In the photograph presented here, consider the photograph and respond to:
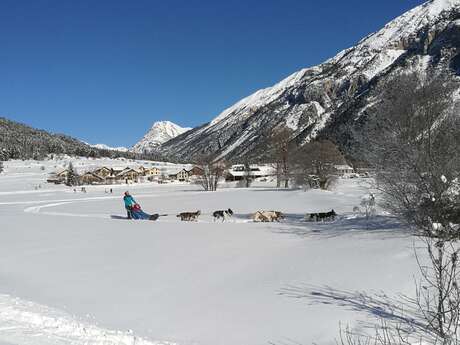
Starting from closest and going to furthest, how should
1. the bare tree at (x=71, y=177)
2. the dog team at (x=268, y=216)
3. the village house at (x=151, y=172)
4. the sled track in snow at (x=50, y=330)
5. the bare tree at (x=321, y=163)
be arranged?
the sled track in snow at (x=50, y=330) < the dog team at (x=268, y=216) < the bare tree at (x=321, y=163) < the bare tree at (x=71, y=177) < the village house at (x=151, y=172)

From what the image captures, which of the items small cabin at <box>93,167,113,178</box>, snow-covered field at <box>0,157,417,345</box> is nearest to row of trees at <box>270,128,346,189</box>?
snow-covered field at <box>0,157,417,345</box>

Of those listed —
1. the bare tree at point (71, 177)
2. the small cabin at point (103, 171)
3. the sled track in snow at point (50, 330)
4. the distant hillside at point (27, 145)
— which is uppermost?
the distant hillside at point (27, 145)

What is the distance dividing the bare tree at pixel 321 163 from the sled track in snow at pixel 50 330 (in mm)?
39306

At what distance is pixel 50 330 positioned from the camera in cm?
582

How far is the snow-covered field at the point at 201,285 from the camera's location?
6.10m

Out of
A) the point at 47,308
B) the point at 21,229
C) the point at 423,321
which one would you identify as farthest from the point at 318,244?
the point at 21,229

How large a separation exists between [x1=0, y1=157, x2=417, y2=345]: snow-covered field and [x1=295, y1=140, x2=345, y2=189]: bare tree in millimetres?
29782

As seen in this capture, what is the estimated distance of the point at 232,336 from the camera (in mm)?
6023

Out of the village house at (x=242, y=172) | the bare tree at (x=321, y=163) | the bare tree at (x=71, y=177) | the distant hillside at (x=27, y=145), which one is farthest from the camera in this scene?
the distant hillside at (x=27, y=145)

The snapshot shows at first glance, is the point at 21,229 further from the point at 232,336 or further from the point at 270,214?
the point at 232,336

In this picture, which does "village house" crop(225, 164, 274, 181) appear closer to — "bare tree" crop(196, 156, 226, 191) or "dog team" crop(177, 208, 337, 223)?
"bare tree" crop(196, 156, 226, 191)

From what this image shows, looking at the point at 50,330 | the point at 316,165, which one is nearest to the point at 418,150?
the point at 50,330

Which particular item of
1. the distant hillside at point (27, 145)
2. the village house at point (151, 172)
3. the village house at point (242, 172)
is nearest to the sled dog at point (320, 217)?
the village house at point (242, 172)

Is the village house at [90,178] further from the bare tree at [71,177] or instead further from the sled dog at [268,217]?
the sled dog at [268,217]
